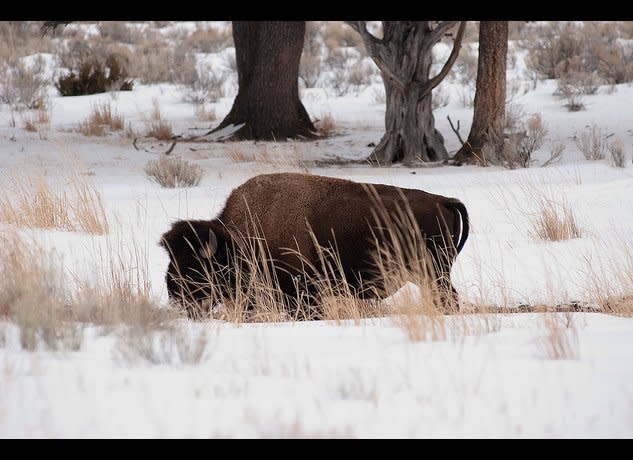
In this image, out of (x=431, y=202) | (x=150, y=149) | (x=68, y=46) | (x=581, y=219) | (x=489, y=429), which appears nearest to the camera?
(x=489, y=429)

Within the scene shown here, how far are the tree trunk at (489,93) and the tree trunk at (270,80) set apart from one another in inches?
154

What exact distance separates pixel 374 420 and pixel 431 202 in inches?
111

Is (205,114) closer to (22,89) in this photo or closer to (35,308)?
(22,89)

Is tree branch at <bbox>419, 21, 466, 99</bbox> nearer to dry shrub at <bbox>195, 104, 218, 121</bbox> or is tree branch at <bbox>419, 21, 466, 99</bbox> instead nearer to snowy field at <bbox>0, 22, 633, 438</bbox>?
snowy field at <bbox>0, 22, 633, 438</bbox>

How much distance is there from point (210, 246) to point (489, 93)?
21.5 ft

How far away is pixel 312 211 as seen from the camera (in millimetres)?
5738

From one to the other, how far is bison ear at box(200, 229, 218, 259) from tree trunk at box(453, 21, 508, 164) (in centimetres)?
610

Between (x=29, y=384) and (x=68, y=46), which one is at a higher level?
(x=68, y=46)

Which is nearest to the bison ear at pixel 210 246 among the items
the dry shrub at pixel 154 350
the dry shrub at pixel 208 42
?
the dry shrub at pixel 154 350

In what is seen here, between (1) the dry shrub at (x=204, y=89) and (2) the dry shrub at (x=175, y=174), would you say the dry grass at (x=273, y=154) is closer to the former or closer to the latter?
(2) the dry shrub at (x=175, y=174)

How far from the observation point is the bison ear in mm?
5621

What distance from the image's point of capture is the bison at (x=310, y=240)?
5523mm
